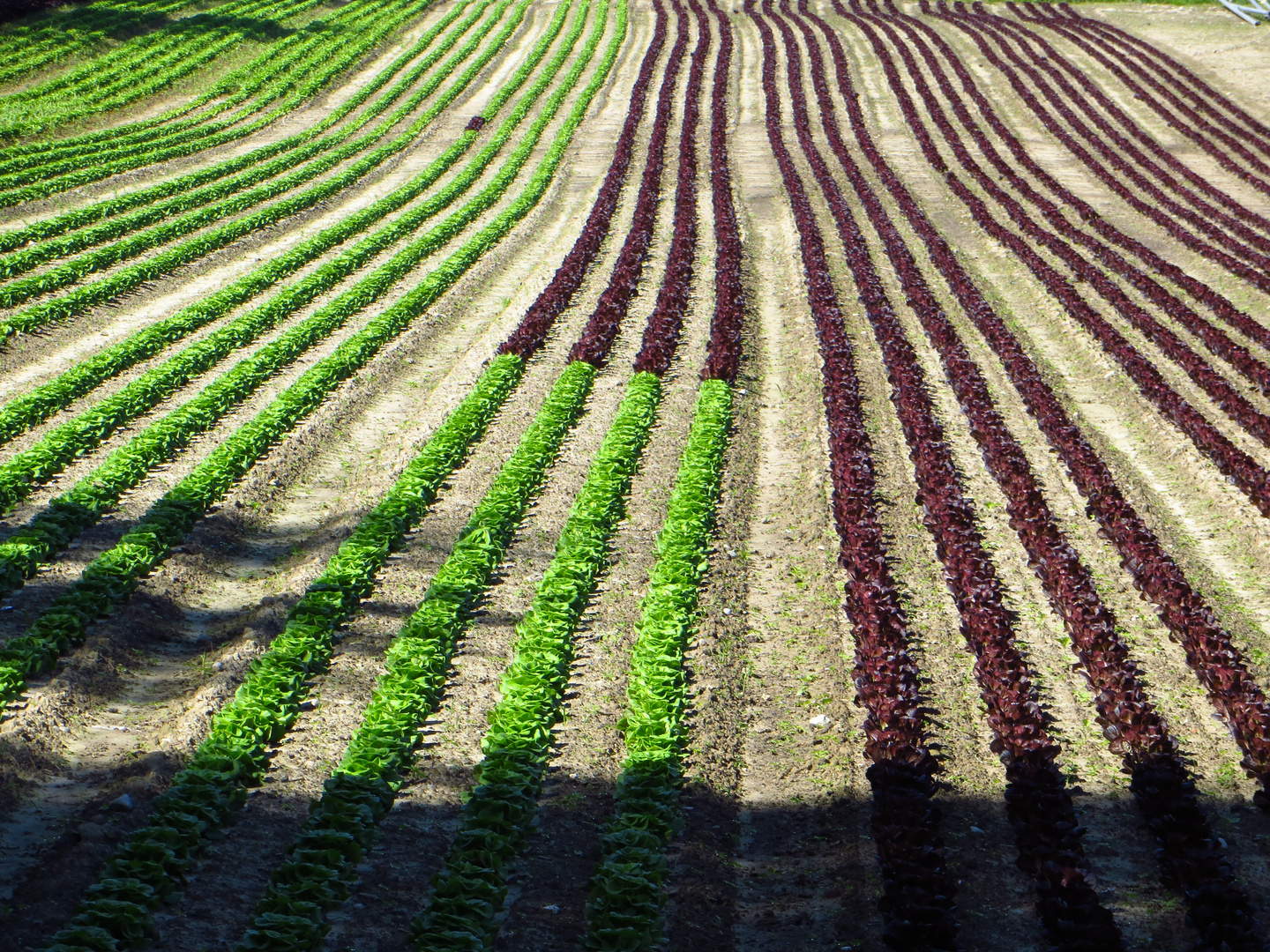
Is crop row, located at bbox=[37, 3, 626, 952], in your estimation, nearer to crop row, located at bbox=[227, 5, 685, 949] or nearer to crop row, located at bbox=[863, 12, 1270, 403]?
crop row, located at bbox=[227, 5, 685, 949]

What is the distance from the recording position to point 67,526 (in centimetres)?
1173

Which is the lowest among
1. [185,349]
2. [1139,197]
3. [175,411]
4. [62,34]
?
[175,411]

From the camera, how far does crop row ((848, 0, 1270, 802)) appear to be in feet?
30.1

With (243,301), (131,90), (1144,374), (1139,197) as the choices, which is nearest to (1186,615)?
(1144,374)

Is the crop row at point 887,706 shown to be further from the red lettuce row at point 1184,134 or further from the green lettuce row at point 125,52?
the green lettuce row at point 125,52

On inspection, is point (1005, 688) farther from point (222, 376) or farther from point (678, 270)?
point (678, 270)

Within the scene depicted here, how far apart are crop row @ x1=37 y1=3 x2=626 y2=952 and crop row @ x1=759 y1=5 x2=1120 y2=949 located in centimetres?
507

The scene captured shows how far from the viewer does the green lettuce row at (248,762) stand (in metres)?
6.41

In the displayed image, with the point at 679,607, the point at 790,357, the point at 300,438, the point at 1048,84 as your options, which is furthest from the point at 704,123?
the point at 679,607

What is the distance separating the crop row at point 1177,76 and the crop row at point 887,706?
32.9 meters

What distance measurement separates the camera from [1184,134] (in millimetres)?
40094

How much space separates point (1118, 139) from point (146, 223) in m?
34.9

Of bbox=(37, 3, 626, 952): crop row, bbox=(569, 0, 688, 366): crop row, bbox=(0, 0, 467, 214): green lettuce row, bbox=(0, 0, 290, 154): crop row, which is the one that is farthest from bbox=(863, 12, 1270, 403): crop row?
bbox=(0, 0, 290, 154): crop row

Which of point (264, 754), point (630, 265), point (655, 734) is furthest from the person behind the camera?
point (630, 265)
